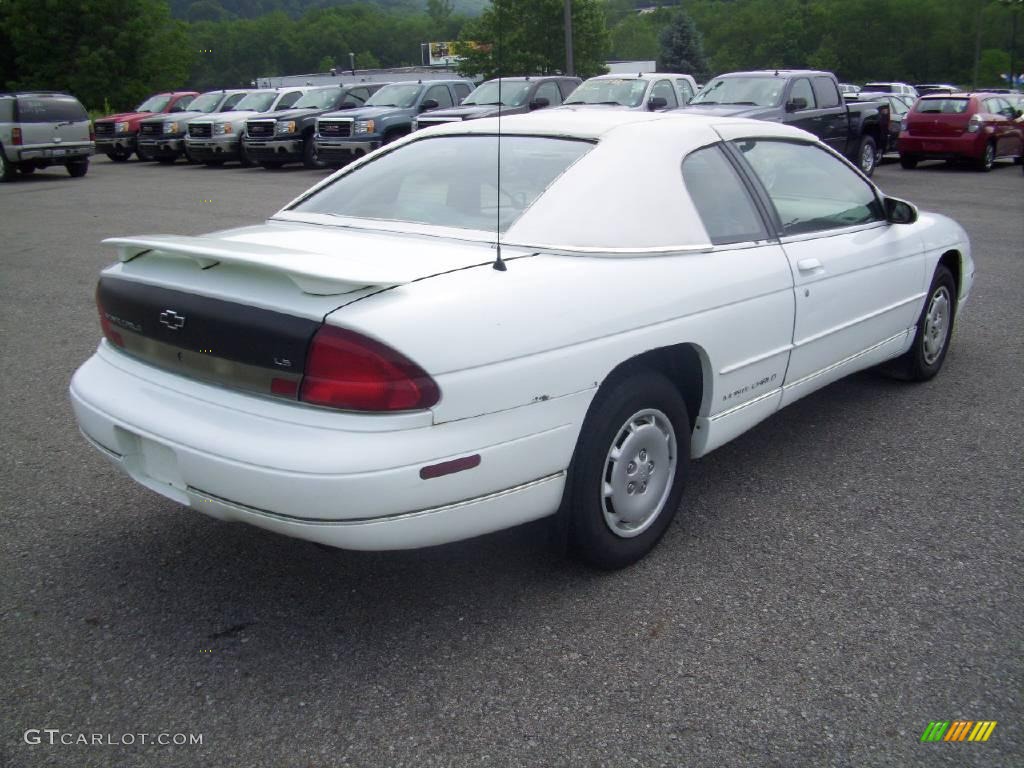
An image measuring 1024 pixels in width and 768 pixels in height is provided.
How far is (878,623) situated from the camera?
119 inches

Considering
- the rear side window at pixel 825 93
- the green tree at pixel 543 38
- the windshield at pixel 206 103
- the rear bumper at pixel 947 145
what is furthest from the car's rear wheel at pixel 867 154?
the windshield at pixel 206 103

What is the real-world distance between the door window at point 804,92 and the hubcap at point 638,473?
40.3 feet

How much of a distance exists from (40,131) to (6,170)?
4.61 feet

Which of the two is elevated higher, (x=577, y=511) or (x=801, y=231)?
(x=801, y=231)

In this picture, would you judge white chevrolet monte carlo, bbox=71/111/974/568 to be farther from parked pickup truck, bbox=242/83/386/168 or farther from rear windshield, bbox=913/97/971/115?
parked pickup truck, bbox=242/83/386/168

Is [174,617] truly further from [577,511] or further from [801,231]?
[801,231]

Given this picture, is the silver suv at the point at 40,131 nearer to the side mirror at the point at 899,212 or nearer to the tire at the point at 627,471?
the side mirror at the point at 899,212

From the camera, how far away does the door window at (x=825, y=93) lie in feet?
49.3

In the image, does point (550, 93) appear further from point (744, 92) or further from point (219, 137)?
point (219, 137)

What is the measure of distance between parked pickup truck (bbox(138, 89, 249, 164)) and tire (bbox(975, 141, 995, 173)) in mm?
17369

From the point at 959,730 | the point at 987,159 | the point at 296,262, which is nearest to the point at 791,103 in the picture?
the point at 987,159

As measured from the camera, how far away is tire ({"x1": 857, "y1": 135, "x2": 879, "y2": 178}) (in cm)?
1664

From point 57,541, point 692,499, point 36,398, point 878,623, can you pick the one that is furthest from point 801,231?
point 36,398

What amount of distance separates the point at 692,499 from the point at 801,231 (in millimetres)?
1252
